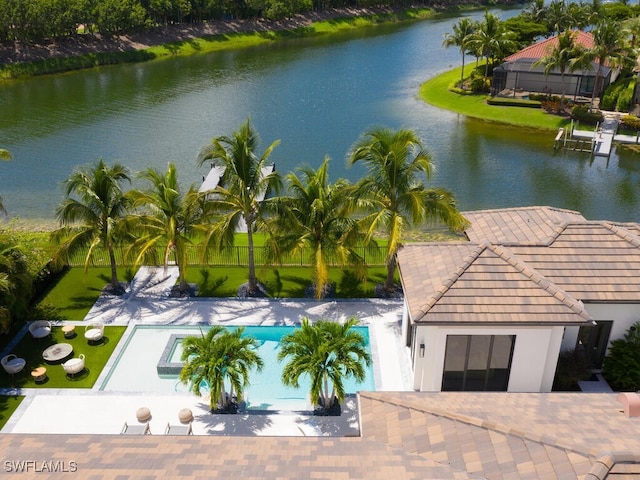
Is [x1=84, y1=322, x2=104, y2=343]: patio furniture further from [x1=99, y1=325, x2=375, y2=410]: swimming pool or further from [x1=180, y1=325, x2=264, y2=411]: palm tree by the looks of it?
[x1=180, y1=325, x2=264, y2=411]: palm tree

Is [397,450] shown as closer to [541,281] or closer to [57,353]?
[541,281]

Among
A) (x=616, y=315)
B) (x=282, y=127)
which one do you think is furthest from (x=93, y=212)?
(x=282, y=127)

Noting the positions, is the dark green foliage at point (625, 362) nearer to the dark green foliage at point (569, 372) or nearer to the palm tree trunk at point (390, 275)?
the dark green foliage at point (569, 372)

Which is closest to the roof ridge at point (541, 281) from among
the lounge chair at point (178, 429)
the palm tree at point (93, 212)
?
the lounge chair at point (178, 429)

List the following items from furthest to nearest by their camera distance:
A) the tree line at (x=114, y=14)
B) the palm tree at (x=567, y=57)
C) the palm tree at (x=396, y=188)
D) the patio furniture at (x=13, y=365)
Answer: the tree line at (x=114, y=14) → the palm tree at (x=567, y=57) → the palm tree at (x=396, y=188) → the patio furniture at (x=13, y=365)

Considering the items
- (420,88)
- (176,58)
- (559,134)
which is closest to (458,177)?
(559,134)

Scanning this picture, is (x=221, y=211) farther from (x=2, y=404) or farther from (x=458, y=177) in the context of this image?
(x=458, y=177)
